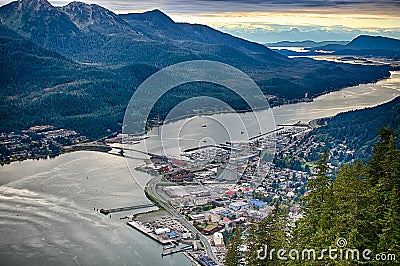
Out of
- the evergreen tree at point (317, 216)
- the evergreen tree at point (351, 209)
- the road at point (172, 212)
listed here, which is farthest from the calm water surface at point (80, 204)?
the evergreen tree at point (351, 209)

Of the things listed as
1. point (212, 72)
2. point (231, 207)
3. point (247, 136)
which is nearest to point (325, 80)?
point (212, 72)

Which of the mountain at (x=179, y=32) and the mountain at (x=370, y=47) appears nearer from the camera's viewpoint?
the mountain at (x=370, y=47)

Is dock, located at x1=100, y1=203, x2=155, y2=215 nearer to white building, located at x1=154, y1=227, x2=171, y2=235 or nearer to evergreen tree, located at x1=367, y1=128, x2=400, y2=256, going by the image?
white building, located at x1=154, y1=227, x2=171, y2=235

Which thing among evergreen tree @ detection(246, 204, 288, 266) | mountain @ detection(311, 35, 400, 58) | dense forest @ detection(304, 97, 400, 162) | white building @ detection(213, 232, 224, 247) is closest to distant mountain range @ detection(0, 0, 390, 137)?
dense forest @ detection(304, 97, 400, 162)

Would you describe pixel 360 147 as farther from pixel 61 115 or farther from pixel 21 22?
pixel 21 22

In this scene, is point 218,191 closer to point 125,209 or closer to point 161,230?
point 125,209

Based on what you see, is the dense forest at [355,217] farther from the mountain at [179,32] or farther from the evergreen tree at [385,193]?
the mountain at [179,32]
